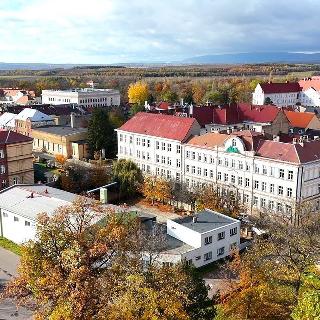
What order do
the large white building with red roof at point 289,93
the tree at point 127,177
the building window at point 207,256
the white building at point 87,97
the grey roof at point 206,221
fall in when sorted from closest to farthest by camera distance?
the building window at point 207,256 → the grey roof at point 206,221 → the tree at point 127,177 → the white building at point 87,97 → the large white building with red roof at point 289,93

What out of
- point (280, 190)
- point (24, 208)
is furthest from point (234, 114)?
point (24, 208)

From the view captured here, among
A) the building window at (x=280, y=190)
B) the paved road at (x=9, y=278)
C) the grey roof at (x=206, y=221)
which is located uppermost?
the building window at (x=280, y=190)

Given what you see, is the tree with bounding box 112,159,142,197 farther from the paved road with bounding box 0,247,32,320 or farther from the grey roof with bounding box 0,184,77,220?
the paved road with bounding box 0,247,32,320

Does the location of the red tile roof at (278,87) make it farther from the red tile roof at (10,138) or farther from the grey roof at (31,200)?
the grey roof at (31,200)

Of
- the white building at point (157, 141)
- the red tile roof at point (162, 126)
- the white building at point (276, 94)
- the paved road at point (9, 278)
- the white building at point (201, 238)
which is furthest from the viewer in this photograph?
the white building at point (276, 94)

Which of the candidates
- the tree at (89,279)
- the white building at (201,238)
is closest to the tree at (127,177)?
the white building at (201,238)

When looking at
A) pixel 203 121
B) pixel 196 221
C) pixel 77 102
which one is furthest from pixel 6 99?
pixel 196 221
